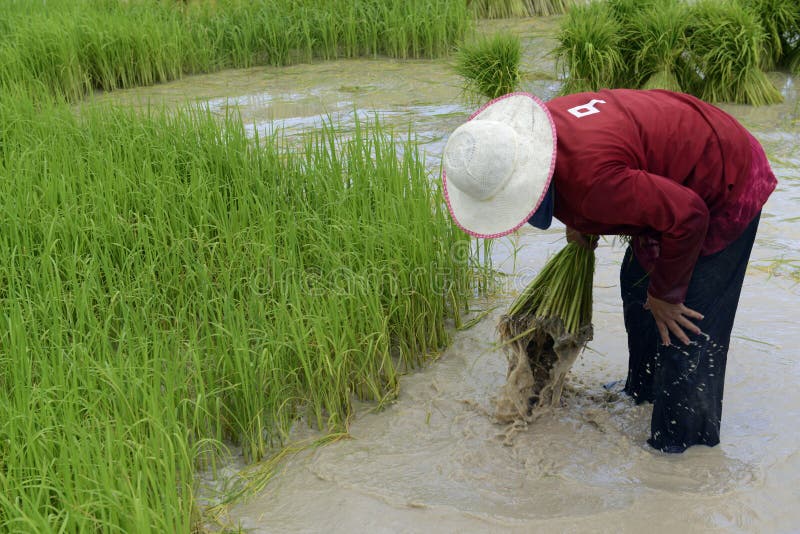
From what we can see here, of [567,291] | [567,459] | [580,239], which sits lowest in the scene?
[567,459]

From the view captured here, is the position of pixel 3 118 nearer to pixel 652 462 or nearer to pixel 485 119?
pixel 485 119

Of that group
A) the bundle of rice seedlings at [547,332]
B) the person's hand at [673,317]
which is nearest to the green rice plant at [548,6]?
the bundle of rice seedlings at [547,332]

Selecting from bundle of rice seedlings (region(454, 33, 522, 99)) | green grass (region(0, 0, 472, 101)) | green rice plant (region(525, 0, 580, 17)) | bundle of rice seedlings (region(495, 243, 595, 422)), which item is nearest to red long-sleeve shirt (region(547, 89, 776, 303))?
bundle of rice seedlings (region(495, 243, 595, 422))

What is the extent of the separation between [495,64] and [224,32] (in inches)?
120

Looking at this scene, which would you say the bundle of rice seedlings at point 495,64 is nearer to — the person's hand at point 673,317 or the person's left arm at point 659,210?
the person's hand at point 673,317

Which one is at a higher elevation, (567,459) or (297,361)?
(297,361)

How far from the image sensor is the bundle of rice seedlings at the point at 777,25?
19.0 ft

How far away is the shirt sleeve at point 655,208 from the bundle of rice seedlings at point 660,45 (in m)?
3.86

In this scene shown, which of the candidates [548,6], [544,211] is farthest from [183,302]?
[548,6]

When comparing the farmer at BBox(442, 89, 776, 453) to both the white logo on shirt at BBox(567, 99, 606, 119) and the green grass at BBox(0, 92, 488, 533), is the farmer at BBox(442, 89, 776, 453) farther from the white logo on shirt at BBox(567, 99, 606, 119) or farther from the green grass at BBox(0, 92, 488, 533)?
the green grass at BBox(0, 92, 488, 533)

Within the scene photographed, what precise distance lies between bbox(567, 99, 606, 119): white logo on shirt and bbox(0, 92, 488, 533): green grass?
1.06 metres

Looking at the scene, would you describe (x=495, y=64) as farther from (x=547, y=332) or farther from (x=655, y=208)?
(x=655, y=208)

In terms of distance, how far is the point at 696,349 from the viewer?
2.25 meters

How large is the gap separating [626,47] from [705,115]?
3943 mm
